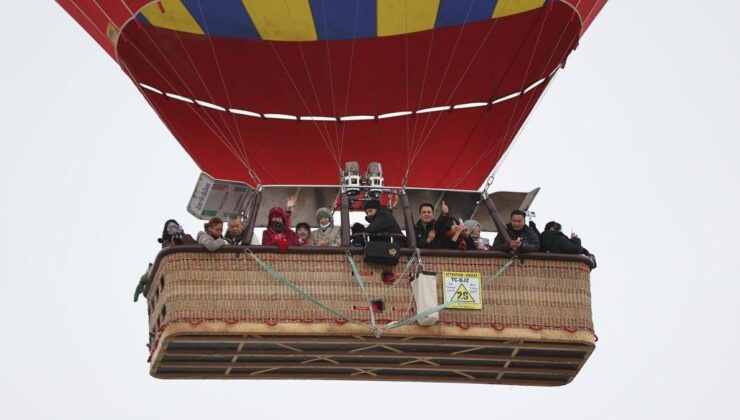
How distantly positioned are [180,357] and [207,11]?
3.27 metres

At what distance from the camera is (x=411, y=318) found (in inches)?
627

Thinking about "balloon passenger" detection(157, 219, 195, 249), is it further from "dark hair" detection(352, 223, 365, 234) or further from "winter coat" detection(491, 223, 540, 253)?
"winter coat" detection(491, 223, 540, 253)

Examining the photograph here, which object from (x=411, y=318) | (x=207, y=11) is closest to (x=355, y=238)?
(x=411, y=318)

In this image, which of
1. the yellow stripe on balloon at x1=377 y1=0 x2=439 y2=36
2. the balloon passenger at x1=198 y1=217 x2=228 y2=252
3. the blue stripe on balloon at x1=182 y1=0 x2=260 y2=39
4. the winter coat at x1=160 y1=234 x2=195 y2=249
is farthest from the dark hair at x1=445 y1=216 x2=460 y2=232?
the blue stripe on balloon at x1=182 y1=0 x2=260 y2=39

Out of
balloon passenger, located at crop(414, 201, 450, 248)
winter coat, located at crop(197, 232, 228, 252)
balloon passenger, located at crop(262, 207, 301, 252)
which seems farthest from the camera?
balloon passenger, located at crop(414, 201, 450, 248)

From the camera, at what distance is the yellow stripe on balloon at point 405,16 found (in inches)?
706

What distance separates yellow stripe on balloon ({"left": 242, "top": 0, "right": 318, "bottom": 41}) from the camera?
703 inches

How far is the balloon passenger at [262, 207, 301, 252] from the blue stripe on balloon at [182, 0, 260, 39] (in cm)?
241

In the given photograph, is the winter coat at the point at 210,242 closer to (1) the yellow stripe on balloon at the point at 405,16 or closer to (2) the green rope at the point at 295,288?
(2) the green rope at the point at 295,288

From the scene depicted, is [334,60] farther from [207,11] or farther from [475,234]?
[475,234]

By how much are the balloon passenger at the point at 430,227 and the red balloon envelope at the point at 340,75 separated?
7.75 feet

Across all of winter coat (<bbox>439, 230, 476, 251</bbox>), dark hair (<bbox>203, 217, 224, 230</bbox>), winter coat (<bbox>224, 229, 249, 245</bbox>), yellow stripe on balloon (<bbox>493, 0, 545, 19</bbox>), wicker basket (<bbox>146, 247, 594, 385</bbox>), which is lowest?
wicker basket (<bbox>146, 247, 594, 385</bbox>)

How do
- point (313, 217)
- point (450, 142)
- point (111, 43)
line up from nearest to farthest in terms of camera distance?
point (313, 217)
point (111, 43)
point (450, 142)

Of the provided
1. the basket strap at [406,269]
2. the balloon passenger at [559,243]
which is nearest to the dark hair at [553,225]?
the balloon passenger at [559,243]
